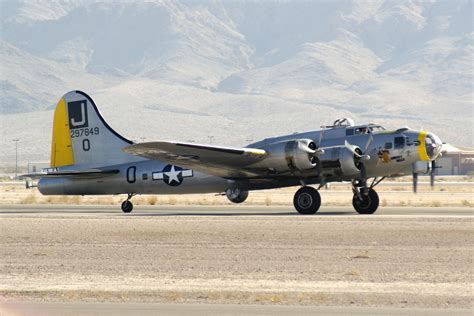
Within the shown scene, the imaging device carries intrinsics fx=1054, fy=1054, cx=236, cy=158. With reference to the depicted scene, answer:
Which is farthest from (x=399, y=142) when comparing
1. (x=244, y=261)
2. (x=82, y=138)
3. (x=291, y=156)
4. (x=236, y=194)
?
(x=244, y=261)

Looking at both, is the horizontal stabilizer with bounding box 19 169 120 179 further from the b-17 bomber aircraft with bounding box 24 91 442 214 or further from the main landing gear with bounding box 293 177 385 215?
the main landing gear with bounding box 293 177 385 215

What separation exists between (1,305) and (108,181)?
1044 inches

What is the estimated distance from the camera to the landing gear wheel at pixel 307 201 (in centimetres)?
3922

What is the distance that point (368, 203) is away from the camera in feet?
132

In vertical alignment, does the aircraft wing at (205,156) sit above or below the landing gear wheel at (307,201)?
above

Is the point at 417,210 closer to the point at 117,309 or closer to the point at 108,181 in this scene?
the point at 108,181

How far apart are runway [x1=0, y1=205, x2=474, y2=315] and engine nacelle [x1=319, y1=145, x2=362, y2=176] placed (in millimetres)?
1854

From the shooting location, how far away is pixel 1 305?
1791cm

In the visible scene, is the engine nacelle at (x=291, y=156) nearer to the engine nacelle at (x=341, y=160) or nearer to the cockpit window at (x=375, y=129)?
the engine nacelle at (x=341, y=160)

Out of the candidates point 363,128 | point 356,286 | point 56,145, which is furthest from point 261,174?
point 356,286

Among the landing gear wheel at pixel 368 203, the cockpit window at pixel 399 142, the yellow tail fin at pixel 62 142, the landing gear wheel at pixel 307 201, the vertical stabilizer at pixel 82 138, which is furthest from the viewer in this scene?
the yellow tail fin at pixel 62 142

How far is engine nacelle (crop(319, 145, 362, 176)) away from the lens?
38.6m

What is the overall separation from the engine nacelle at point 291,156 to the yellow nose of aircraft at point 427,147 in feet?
12.9

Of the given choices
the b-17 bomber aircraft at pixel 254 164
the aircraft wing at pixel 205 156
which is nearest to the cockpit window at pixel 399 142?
the b-17 bomber aircraft at pixel 254 164
